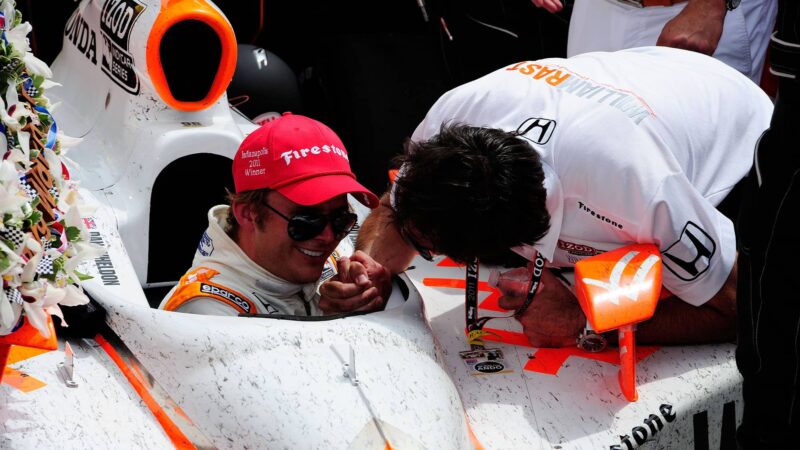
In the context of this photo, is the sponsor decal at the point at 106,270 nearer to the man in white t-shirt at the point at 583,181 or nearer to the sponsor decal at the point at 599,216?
the man in white t-shirt at the point at 583,181

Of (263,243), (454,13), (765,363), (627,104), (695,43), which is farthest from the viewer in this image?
(454,13)

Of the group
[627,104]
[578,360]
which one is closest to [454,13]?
[627,104]

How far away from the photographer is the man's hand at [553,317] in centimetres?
238

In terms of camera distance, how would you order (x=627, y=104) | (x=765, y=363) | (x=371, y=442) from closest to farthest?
1. (x=371, y=442)
2. (x=765, y=363)
3. (x=627, y=104)

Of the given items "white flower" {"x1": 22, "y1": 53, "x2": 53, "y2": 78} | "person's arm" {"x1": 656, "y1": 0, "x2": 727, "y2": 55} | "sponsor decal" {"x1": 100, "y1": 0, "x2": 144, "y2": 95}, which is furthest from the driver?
"person's arm" {"x1": 656, "y1": 0, "x2": 727, "y2": 55}

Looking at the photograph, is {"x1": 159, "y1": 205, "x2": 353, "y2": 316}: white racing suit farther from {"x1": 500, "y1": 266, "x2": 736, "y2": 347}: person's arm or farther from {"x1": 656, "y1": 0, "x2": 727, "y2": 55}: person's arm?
{"x1": 656, "y1": 0, "x2": 727, "y2": 55}: person's arm

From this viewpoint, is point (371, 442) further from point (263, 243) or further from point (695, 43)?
point (695, 43)

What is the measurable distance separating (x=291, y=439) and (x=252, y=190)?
0.64m

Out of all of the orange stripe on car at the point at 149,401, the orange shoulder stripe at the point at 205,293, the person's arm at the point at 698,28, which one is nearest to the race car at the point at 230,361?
the orange stripe on car at the point at 149,401

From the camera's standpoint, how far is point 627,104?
2.39 metres

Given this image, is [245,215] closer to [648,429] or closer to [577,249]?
[577,249]

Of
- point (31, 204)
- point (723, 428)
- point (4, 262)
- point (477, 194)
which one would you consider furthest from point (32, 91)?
point (723, 428)

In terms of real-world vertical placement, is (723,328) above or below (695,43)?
below

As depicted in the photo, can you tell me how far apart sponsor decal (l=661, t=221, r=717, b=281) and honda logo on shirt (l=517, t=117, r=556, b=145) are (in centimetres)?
37
